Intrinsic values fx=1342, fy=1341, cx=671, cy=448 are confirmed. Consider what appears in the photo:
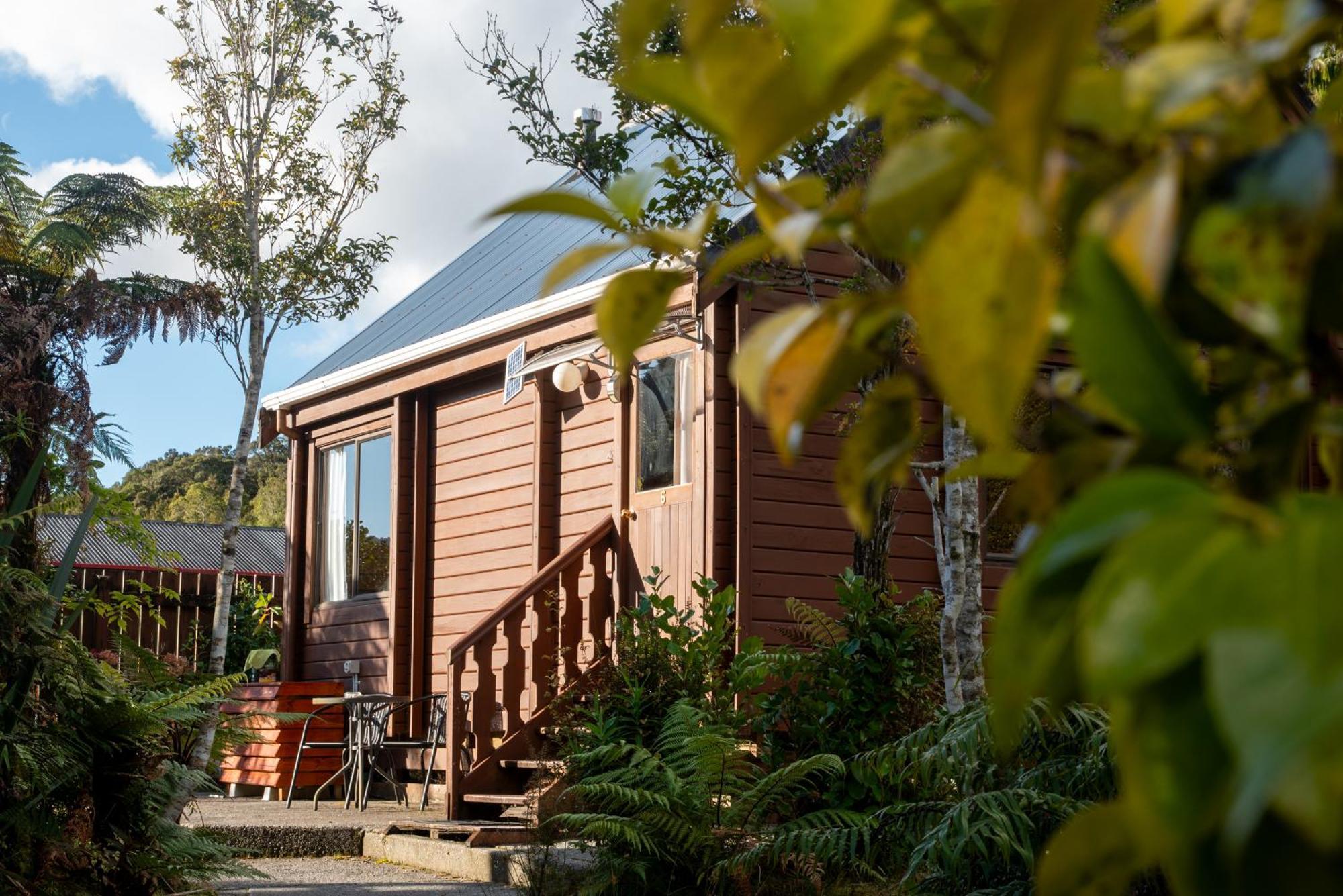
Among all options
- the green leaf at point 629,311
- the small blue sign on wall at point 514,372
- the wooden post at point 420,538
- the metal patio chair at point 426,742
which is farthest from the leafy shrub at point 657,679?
the green leaf at point 629,311

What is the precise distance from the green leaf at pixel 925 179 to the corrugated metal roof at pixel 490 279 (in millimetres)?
9300

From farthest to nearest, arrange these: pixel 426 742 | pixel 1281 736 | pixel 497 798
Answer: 1. pixel 426 742
2. pixel 497 798
3. pixel 1281 736

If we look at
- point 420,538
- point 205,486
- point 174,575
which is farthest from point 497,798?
point 205,486

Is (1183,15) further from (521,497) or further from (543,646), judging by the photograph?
(521,497)

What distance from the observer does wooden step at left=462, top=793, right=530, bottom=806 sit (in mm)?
8414

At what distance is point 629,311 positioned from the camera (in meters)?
0.59

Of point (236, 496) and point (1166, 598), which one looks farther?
point (236, 496)

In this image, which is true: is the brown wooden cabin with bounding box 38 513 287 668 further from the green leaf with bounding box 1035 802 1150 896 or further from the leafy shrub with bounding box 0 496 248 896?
the green leaf with bounding box 1035 802 1150 896

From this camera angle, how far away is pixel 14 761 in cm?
343

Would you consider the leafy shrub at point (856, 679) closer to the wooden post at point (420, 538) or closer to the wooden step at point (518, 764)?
the wooden step at point (518, 764)

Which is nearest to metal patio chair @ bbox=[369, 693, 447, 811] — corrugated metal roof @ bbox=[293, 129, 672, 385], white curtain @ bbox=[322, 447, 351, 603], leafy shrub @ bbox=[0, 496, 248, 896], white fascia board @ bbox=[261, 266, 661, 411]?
white curtain @ bbox=[322, 447, 351, 603]

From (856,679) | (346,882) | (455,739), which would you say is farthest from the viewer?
(455,739)

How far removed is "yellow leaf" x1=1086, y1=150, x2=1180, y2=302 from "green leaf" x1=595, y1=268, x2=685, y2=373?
9.8 inches

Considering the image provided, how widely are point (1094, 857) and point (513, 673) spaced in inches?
352
